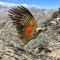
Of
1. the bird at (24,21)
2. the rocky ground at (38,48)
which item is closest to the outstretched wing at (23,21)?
the bird at (24,21)

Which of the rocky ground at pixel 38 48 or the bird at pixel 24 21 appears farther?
the bird at pixel 24 21

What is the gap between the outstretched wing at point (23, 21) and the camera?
685 centimetres

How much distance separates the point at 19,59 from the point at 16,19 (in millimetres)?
1329

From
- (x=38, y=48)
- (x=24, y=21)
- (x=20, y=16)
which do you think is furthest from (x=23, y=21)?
(x=38, y=48)

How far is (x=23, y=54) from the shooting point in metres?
6.38

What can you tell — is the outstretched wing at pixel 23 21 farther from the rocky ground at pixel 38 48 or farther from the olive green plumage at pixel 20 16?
the rocky ground at pixel 38 48

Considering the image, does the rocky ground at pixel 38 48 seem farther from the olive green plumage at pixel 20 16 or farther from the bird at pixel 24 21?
the olive green plumage at pixel 20 16

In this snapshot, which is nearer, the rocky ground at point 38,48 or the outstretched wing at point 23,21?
the rocky ground at point 38,48

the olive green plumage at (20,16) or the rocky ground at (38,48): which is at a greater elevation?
the olive green plumage at (20,16)

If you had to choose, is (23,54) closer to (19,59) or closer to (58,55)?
(19,59)

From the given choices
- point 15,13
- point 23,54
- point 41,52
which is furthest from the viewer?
point 41,52

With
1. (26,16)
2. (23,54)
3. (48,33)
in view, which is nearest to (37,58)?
(23,54)

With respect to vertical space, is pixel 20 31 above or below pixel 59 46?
above

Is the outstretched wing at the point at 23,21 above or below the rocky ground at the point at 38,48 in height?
above
